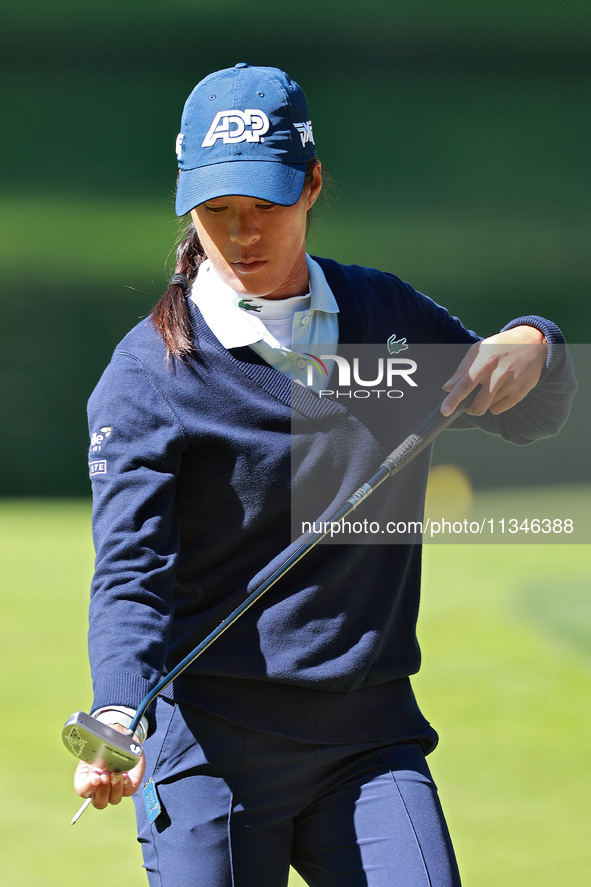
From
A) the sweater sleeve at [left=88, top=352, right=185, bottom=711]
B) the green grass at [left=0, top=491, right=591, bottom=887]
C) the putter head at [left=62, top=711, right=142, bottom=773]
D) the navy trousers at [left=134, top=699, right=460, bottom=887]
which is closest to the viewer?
the putter head at [left=62, top=711, right=142, bottom=773]

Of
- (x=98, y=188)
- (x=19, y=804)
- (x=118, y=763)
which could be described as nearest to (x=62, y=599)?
(x=19, y=804)

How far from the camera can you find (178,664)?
140 centimetres

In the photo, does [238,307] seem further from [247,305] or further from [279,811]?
[279,811]

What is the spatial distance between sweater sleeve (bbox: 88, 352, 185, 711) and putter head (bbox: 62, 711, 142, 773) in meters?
0.07

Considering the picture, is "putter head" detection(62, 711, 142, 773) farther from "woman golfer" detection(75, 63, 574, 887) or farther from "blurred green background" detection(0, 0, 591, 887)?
"blurred green background" detection(0, 0, 591, 887)

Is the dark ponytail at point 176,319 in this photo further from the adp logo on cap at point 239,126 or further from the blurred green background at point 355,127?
the blurred green background at point 355,127

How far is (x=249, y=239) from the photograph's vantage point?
1.46m

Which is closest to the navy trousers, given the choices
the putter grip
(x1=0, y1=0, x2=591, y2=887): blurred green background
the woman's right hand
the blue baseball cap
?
the woman's right hand

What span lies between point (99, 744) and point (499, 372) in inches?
29.2

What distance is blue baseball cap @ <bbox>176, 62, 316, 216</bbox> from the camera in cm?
144

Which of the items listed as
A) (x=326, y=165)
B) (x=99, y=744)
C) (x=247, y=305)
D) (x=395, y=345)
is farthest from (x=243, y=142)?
(x=326, y=165)

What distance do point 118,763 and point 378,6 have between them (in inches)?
252

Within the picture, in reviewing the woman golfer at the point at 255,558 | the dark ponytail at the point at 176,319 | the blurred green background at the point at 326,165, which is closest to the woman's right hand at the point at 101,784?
the woman golfer at the point at 255,558

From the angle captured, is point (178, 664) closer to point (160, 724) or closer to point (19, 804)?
point (160, 724)
